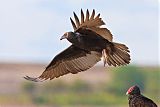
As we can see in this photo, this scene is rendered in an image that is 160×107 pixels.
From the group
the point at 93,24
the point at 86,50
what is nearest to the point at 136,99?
the point at 93,24

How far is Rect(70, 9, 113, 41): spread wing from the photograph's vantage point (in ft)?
47.2

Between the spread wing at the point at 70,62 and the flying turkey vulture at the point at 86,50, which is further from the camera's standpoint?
the spread wing at the point at 70,62

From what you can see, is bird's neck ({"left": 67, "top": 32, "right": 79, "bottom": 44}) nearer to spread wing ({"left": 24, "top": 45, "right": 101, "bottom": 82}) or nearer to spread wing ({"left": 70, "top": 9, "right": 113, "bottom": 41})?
spread wing ({"left": 70, "top": 9, "right": 113, "bottom": 41})

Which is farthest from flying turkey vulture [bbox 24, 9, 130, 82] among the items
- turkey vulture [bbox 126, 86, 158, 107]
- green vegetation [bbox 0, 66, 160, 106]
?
green vegetation [bbox 0, 66, 160, 106]

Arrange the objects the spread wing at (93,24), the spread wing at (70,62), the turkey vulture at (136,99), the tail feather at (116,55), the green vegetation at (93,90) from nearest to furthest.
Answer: the turkey vulture at (136,99) < the spread wing at (93,24) < the tail feather at (116,55) < the spread wing at (70,62) < the green vegetation at (93,90)

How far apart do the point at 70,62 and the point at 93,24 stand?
5.75ft

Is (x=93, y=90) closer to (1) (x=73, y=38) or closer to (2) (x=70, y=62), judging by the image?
(2) (x=70, y=62)

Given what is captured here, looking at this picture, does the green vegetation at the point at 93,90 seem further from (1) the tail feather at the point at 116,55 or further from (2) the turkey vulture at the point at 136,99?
(2) the turkey vulture at the point at 136,99

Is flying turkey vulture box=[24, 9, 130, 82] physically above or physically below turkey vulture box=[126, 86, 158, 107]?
above

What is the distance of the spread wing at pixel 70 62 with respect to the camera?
15742 mm

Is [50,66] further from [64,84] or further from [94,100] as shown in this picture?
[64,84]

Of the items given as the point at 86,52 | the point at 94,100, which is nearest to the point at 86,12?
the point at 86,52

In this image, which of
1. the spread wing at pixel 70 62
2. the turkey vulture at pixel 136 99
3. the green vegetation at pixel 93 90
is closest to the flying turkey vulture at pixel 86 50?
the spread wing at pixel 70 62

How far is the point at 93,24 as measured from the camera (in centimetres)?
1453
